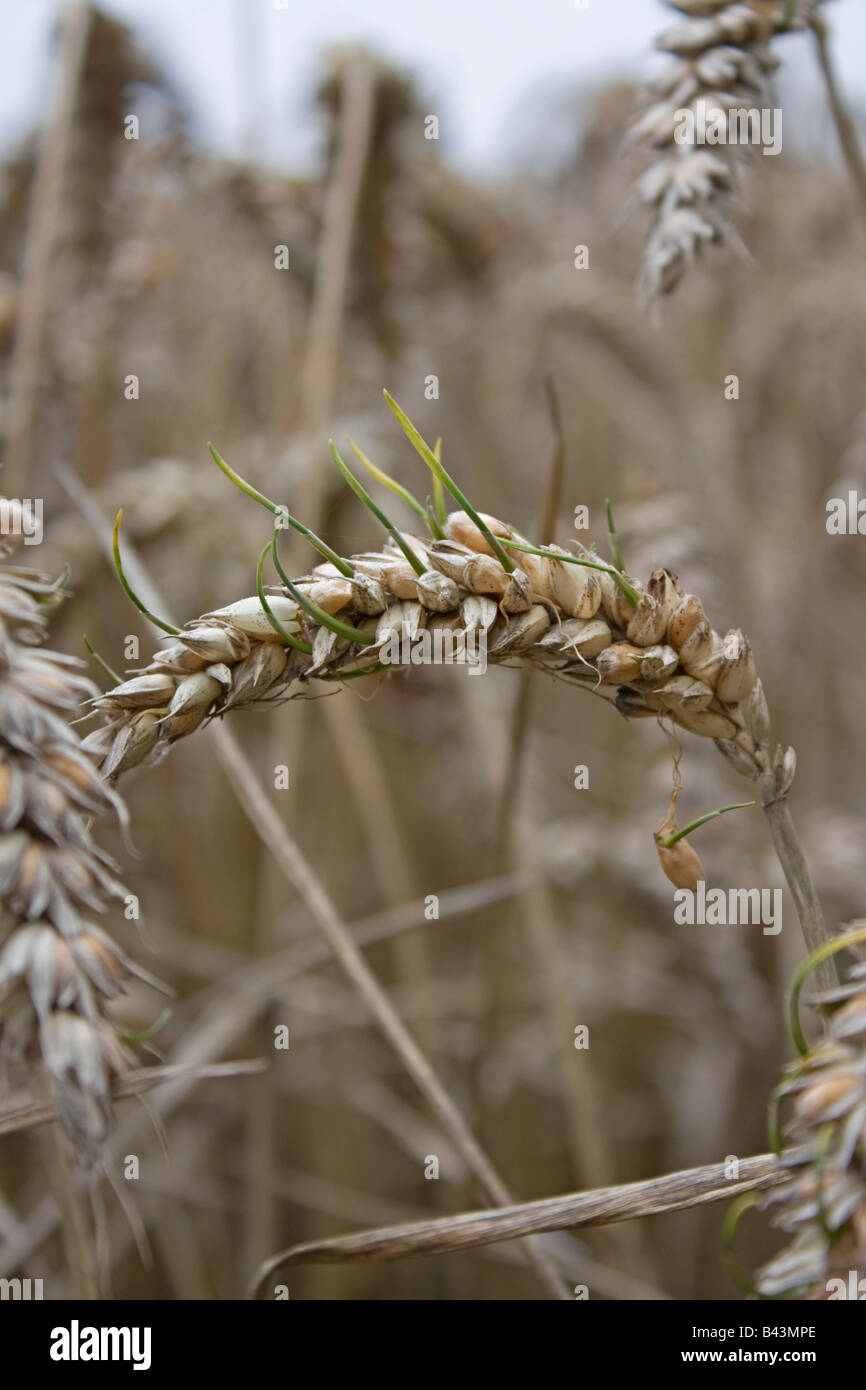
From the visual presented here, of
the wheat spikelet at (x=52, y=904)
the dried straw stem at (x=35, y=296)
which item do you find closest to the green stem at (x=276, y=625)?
the wheat spikelet at (x=52, y=904)

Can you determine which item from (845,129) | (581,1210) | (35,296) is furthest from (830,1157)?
(35,296)

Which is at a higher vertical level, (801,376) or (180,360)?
(180,360)

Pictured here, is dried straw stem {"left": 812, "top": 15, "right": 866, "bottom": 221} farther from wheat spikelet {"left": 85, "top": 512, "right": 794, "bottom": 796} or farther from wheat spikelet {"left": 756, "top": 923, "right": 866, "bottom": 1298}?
wheat spikelet {"left": 756, "top": 923, "right": 866, "bottom": 1298}

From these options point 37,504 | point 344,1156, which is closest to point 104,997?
point 37,504

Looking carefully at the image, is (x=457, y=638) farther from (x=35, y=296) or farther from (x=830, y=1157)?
(x=35, y=296)

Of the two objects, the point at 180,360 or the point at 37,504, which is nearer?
the point at 37,504
